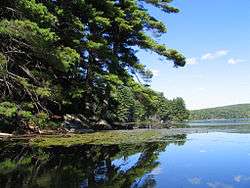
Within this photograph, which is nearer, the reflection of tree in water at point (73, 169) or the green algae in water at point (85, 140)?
the reflection of tree in water at point (73, 169)

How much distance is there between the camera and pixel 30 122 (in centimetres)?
1864

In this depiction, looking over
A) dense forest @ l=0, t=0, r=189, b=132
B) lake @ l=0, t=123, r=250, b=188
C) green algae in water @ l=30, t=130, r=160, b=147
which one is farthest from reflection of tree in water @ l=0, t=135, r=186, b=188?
dense forest @ l=0, t=0, r=189, b=132

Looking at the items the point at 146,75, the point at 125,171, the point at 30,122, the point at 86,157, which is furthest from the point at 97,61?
the point at 125,171

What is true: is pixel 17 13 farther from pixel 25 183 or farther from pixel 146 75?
pixel 25 183

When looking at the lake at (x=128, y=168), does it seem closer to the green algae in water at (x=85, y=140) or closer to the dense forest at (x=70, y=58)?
the green algae in water at (x=85, y=140)

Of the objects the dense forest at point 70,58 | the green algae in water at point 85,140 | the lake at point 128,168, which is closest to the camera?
the lake at point 128,168

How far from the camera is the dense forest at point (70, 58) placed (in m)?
17.5

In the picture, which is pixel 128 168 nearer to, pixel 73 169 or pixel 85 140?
pixel 73 169

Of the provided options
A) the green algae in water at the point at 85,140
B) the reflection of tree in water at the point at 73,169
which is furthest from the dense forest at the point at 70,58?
the reflection of tree in water at the point at 73,169

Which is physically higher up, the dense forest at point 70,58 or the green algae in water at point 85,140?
the dense forest at point 70,58

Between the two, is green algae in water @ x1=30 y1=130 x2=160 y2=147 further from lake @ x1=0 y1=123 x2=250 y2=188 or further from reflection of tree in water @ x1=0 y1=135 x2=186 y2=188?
reflection of tree in water @ x1=0 y1=135 x2=186 y2=188

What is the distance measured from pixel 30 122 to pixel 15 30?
458 centimetres

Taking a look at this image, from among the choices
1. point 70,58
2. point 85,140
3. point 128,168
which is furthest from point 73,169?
point 70,58

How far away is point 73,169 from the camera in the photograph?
746 centimetres
